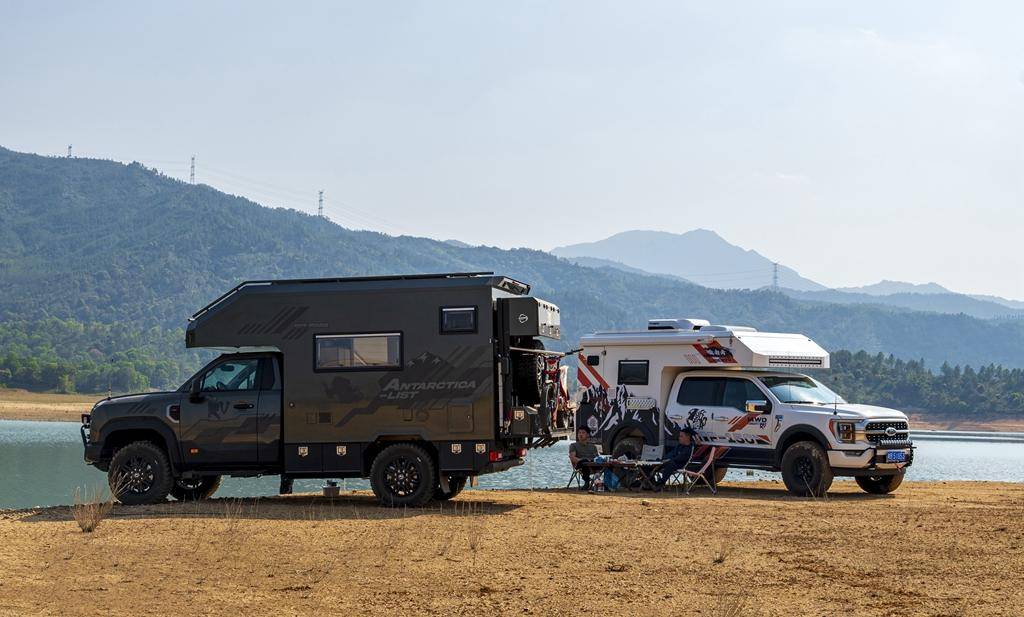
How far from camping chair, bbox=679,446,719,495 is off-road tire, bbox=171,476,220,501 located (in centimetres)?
741

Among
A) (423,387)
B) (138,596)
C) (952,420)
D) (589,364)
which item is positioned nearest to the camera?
(138,596)

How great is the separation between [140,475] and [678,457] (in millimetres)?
8501

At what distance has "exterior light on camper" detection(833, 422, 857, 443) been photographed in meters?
18.9

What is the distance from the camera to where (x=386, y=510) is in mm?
Result: 16266

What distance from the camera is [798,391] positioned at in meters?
20.2

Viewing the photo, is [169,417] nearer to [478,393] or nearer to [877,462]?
[478,393]

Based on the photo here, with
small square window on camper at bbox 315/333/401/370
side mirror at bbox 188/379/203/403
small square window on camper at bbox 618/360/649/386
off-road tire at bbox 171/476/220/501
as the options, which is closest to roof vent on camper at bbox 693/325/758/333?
small square window on camper at bbox 618/360/649/386

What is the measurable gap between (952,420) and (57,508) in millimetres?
134650

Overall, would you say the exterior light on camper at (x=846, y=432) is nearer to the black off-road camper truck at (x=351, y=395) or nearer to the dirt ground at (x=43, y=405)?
the black off-road camper truck at (x=351, y=395)

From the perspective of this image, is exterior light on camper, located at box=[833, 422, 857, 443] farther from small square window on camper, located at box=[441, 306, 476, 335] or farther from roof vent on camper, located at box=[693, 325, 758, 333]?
small square window on camper, located at box=[441, 306, 476, 335]

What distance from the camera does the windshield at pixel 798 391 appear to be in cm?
1995

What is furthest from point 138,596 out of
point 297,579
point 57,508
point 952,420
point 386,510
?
point 952,420

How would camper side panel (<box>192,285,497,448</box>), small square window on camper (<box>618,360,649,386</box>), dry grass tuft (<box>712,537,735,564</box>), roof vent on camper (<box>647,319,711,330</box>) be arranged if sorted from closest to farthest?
dry grass tuft (<box>712,537,735,564</box>) → camper side panel (<box>192,285,497,448</box>) → roof vent on camper (<box>647,319,711,330</box>) → small square window on camper (<box>618,360,649,386</box>)

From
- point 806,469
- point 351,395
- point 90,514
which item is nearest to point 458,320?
point 351,395
